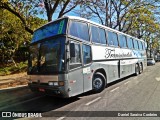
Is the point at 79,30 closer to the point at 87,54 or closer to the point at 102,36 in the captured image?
the point at 87,54

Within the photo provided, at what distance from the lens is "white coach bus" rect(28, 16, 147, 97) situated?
6.79m

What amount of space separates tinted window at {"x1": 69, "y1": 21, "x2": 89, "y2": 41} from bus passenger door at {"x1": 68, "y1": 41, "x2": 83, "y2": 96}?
456 millimetres

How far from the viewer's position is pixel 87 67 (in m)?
7.98

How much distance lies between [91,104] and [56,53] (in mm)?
2287

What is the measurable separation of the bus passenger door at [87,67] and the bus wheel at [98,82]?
61 centimetres

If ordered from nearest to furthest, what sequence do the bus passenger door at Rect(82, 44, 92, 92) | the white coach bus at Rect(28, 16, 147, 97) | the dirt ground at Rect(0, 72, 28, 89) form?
the white coach bus at Rect(28, 16, 147, 97), the bus passenger door at Rect(82, 44, 92, 92), the dirt ground at Rect(0, 72, 28, 89)

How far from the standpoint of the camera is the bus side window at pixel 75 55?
6.98m

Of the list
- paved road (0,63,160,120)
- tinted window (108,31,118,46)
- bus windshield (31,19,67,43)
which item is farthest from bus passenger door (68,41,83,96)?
tinted window (108,31,118,46)

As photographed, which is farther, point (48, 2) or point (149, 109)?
A: point (48, 2)

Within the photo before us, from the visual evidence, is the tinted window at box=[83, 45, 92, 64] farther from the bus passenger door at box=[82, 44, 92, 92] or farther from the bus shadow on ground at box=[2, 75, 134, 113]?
the bus shadow on ground at box=[2, 75, 134, 113]

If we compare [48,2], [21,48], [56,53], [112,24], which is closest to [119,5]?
[112,24]

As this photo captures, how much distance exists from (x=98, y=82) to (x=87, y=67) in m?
1.34

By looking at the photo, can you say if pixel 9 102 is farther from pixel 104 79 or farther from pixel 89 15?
pixel 89 15

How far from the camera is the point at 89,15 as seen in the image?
24438mm
